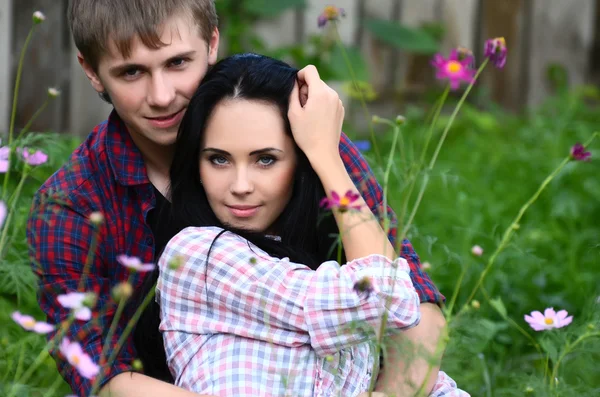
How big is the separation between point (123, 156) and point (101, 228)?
190 mm

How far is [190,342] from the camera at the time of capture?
1.90m

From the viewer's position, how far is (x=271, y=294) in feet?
5.96

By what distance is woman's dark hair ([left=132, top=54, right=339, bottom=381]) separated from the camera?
2025 mm

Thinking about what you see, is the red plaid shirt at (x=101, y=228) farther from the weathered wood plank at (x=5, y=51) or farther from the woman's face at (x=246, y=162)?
the weathered wood plank at (x=5, y=51)

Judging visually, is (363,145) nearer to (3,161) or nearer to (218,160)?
(218,160)

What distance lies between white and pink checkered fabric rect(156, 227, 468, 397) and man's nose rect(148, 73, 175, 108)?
314 mm

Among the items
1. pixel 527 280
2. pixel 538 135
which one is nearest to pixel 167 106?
pixel 527 280

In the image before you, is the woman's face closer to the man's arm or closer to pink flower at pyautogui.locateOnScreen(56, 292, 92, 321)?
the man's arm

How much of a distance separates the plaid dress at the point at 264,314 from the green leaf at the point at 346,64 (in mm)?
2743

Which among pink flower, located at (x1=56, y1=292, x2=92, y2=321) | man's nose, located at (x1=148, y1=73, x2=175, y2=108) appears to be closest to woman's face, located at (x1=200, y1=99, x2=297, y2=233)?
man's nose, located at (x1=148, y1=73, x2=175, y2=108)

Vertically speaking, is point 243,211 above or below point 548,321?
above

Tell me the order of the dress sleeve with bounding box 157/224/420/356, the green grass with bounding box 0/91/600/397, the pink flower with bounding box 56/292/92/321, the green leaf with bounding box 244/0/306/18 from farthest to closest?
the green leaf with bounding box 244/0/306/18 → the green grass with bounding box 0/91/600/397 → the dress sleeve with bounding box 157/224/420/356 → the pink flower with bounding box 56/292/92/321

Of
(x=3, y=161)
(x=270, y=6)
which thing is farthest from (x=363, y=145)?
(x=270, y=6)

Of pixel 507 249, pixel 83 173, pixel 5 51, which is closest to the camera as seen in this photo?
pixel 83 173
